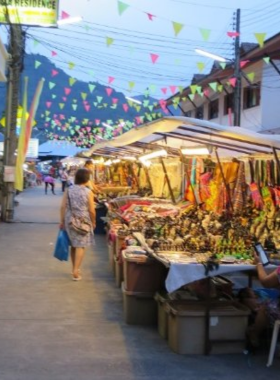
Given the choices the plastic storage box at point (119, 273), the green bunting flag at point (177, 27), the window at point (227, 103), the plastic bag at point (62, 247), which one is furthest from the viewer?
the window at point (227, 103)

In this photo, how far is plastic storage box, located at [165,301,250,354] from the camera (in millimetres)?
5680

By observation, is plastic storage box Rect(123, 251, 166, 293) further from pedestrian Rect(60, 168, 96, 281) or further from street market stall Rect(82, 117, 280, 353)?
pedestrian Rect(60, 168, 96, 281)

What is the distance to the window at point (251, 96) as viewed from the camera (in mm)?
21711

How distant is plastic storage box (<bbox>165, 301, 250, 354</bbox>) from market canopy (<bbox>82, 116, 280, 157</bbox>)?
204 cm

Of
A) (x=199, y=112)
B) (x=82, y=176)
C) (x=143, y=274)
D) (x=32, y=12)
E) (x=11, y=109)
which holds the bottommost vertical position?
(x=143, y=274)

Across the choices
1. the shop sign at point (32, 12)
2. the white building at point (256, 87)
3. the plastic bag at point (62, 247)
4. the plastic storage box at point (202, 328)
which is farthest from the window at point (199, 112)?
the plastic storage box at point (202, 328)

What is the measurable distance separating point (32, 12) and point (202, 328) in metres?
11.0

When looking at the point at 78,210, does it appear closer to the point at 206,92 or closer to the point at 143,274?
the point at 143,274

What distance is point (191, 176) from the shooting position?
11.5 meters

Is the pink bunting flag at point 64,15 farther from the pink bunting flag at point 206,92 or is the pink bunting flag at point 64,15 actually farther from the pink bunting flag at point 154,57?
the pink bunting flag at point 206,92

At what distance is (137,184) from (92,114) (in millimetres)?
58911

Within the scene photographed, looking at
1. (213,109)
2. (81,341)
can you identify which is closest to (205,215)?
(81,341)

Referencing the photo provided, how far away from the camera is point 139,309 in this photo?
22.1 feet

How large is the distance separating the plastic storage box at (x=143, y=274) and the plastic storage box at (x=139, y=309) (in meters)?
0.08
